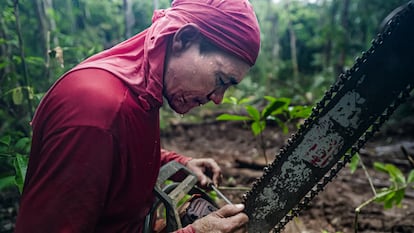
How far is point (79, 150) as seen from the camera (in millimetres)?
1023

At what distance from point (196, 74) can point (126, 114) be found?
356 millimetres

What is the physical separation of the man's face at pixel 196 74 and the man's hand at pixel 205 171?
0.59 metres

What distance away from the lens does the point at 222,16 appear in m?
1.28

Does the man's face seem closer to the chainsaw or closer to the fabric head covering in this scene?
the fabric head covering

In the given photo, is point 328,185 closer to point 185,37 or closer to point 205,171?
point 205,171

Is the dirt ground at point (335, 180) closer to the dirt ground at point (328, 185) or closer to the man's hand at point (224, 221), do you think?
the dirt ground at point (328, 185)

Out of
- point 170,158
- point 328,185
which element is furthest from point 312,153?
point 328,185

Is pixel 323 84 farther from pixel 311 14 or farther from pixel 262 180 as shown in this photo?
pixel 262 180

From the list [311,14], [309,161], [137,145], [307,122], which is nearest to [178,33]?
[137,145]

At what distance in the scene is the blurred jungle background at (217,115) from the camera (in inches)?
91.7

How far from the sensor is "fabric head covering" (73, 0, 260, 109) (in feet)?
3.97

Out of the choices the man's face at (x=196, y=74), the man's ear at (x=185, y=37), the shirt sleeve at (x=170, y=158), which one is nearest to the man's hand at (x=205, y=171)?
the shirt sleeve at (x=170, y=158)

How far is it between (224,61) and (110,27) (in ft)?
31.9

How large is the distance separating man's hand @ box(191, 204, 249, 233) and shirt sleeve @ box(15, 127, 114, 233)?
1.59 feet
